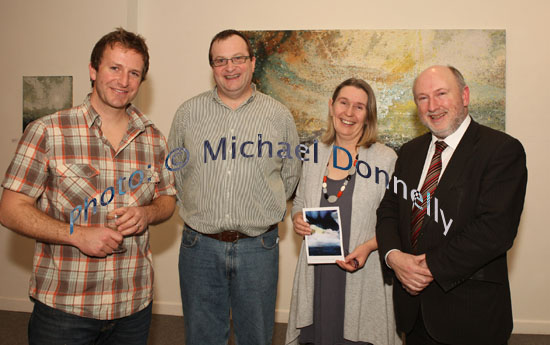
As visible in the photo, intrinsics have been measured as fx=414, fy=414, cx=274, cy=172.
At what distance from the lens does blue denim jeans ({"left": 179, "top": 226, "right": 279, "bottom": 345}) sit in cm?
235

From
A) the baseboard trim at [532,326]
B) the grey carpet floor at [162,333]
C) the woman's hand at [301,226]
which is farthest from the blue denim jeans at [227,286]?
the baseboard trim at [532,326]

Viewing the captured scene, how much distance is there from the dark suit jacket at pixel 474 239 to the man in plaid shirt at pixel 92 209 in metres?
1.38

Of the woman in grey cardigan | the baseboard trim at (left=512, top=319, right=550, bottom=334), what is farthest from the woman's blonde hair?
the baseboard trim at (left=512, top=319, right=550, bottom=334)

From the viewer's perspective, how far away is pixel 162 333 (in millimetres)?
3992

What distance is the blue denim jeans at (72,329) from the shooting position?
1.81 meters

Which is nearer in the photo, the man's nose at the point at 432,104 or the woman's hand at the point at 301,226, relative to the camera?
the man's nose at the point at 432,104

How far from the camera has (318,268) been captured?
2420 millimetres

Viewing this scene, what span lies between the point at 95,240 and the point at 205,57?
2.84m

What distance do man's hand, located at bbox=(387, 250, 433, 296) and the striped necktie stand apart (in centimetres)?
10

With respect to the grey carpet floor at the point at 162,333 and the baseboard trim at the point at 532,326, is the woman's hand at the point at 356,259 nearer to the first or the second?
the grey carpet floor at the point at 162,333

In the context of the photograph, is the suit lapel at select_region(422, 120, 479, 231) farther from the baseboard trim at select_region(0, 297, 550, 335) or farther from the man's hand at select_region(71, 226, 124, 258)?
the baseboard trim at select_region(0, 297, 550, 335)

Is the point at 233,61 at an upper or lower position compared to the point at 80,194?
upper

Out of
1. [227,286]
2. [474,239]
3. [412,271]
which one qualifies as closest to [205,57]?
[227,286]

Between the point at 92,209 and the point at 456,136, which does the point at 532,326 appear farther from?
the point at 92,209
